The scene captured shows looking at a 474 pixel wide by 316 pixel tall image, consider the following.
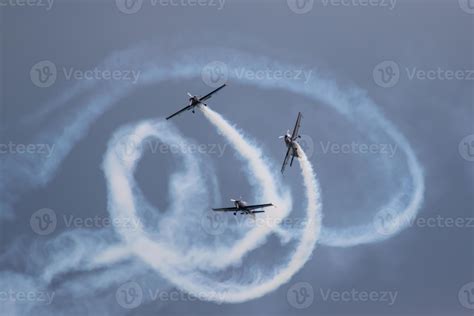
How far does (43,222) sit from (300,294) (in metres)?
24.8

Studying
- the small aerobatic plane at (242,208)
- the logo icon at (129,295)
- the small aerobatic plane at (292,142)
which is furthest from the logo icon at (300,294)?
the logo icon at (129,295)

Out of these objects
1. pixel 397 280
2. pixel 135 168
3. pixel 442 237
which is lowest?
pixel 397 280

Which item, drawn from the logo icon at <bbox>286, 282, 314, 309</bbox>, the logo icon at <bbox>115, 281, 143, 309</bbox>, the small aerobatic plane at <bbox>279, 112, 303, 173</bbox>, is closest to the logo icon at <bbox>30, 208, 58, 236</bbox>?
the logo icon at <bbox>115, 281, 143, 309</bbox>

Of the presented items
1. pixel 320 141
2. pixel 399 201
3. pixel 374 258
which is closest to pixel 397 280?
pixel 374 258

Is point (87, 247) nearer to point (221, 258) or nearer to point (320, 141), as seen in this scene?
point (221, 258)

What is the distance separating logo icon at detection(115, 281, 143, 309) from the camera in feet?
207

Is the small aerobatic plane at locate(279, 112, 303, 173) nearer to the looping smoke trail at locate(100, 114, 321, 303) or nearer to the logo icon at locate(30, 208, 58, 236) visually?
the looping smoke trail at locate(100, 114, 321, 303)

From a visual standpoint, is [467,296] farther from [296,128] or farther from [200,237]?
[200,237]

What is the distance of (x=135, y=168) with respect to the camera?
65.7m

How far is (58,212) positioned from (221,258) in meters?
16.8

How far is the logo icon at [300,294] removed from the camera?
64.2 meters

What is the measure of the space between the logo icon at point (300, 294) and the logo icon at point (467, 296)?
1474cm

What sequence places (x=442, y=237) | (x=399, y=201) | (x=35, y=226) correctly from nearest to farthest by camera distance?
(x=35, y=226) < (x=399, y=201) < (x=442, y=237)

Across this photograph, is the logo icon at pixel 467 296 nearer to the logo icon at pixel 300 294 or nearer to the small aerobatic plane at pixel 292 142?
the logo icon at pixel 300 294
